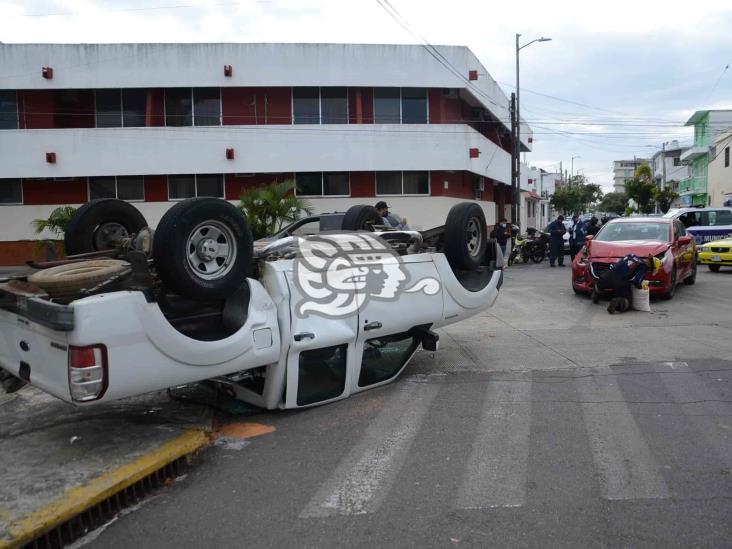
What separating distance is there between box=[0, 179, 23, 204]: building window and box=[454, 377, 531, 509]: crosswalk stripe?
24.7m

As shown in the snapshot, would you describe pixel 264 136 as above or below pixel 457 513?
above

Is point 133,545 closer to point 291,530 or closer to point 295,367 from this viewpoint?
point 291,530

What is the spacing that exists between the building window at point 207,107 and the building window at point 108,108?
3.03 metres

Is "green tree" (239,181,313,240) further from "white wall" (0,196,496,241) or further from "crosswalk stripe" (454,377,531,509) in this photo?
"crosswalk stripe" (454,377,531,509)

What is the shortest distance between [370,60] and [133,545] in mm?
24364

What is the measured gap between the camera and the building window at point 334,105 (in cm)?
2608

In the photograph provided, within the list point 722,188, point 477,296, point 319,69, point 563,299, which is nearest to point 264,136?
point 319,69

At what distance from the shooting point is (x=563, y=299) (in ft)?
42.0

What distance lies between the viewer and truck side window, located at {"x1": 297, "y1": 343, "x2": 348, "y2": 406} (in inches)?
218

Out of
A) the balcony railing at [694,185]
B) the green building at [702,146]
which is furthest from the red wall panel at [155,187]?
the balcony railing at [694,185]

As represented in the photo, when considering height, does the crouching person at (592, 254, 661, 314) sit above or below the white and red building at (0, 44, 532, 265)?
below

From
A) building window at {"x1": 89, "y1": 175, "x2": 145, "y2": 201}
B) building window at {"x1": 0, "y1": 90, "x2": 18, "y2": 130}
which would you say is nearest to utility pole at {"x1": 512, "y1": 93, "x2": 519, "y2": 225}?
building window at {"x1": 89, "y1": 175, "x2": 145, "y2": 201}

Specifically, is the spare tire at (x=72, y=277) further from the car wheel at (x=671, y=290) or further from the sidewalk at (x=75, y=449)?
the car wheel at (x=671, y=290)

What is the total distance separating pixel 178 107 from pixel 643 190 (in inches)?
1970
